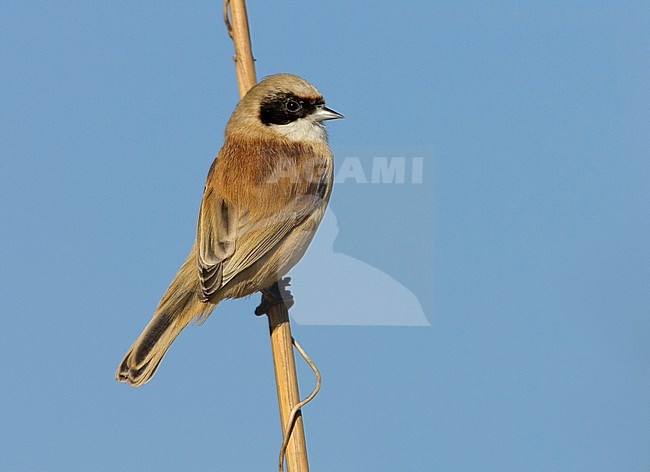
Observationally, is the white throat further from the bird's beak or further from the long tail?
the long tail

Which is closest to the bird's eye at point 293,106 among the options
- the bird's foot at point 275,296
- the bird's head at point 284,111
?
the bird's head at point 284,111

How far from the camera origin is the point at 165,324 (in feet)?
6.93

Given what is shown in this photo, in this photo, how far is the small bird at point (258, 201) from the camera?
2.19 meters

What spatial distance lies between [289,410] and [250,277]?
68 centimetres

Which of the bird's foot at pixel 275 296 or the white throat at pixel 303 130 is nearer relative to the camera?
the bird's foot at pixel 275 296

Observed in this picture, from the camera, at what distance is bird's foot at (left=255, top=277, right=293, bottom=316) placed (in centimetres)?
203

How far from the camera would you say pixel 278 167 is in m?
2.39

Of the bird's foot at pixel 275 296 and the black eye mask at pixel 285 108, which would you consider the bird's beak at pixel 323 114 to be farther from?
the bird's foot at pixel 275 296

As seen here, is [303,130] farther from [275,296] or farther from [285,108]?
[275,296]

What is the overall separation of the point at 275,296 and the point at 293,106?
2.00ft

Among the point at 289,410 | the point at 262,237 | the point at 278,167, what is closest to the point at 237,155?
the point at 278,167

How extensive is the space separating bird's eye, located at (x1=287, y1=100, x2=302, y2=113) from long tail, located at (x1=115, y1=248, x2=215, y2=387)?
1.66 ft

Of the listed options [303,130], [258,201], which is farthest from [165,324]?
[303,130]

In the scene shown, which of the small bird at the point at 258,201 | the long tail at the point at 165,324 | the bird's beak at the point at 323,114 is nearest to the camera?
the long tail at the point at 165,324
